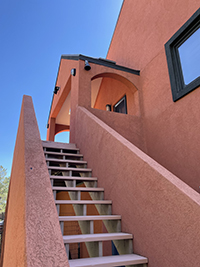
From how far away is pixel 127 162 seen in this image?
2.42m

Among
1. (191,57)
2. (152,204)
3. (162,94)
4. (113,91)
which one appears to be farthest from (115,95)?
(152,204)

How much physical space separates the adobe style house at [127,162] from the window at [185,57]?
24mm

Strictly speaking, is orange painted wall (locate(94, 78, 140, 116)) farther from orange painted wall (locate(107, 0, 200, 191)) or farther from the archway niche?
orange painted wall (locate(107, 0, 200, 191))

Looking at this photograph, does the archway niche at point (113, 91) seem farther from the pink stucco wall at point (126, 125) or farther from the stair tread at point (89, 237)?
the stair tread at point (89, 237)

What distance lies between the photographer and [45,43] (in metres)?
49.5

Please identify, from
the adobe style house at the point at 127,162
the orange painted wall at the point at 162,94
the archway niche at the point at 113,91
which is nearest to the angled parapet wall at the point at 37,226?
the adobe style house at the point at 127,162

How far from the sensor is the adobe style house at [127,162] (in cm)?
137

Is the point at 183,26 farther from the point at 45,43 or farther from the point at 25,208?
the point at 45,43

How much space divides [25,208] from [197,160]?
3.57m

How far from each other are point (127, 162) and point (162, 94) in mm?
3162

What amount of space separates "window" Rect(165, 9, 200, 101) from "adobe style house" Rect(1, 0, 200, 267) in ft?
0.08

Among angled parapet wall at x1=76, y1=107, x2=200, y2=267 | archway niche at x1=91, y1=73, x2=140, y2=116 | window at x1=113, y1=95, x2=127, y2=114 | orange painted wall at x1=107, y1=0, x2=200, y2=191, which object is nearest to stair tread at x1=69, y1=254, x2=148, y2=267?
angled parapet wall at x1=76, y1=107, x2=200, y2=267

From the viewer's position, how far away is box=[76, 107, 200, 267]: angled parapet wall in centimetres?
151

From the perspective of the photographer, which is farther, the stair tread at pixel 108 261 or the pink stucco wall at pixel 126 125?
the pink stucco wall at pixel 126 125
